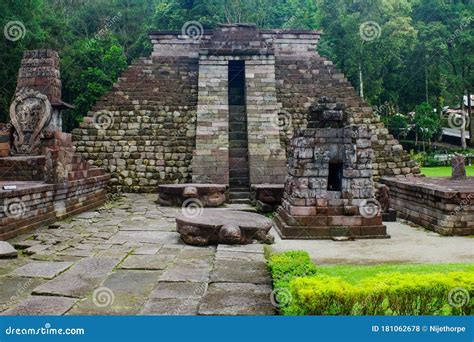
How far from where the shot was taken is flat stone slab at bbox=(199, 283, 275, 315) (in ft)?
13.5

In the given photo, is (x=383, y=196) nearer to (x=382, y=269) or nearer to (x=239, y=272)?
(x=382, y=269)

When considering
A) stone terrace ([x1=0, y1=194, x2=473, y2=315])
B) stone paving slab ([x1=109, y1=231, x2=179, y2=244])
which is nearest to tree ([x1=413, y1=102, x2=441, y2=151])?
stone terrace ([x1=0, y1=194, x2=473, y2=315])

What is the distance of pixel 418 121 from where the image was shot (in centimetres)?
2995

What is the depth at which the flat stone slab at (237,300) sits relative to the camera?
13.5 feet

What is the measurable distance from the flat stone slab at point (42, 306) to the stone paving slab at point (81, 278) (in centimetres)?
16

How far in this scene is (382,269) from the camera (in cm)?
546

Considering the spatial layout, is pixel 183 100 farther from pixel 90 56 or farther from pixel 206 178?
pixel 90 56

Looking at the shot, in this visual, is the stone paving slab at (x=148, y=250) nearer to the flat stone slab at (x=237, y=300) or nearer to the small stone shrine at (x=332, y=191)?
the flat stone slab at (x=237, y=300)

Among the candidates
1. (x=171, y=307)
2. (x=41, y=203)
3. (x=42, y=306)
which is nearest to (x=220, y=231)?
(x=171, y=307)

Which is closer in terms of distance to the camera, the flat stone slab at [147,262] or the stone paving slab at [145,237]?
the flat stone slab at [147,262]

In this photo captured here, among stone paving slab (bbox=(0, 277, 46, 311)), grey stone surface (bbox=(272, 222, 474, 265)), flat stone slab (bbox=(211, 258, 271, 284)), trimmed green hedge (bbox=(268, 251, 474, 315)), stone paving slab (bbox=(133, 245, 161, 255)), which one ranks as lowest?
grey stone surface (bbox=(272, 222, 474, 265))

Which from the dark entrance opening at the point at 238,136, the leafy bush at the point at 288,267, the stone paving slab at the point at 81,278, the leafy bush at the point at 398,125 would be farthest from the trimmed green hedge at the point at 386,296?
the leafy bush at the point at 398,125

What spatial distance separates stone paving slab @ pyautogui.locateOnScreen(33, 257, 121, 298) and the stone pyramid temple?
24.0 ft

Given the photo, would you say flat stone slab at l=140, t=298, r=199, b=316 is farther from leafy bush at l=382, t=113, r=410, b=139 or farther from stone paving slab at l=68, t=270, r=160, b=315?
leafy bush at l=382, t=113, r=410, b=139
